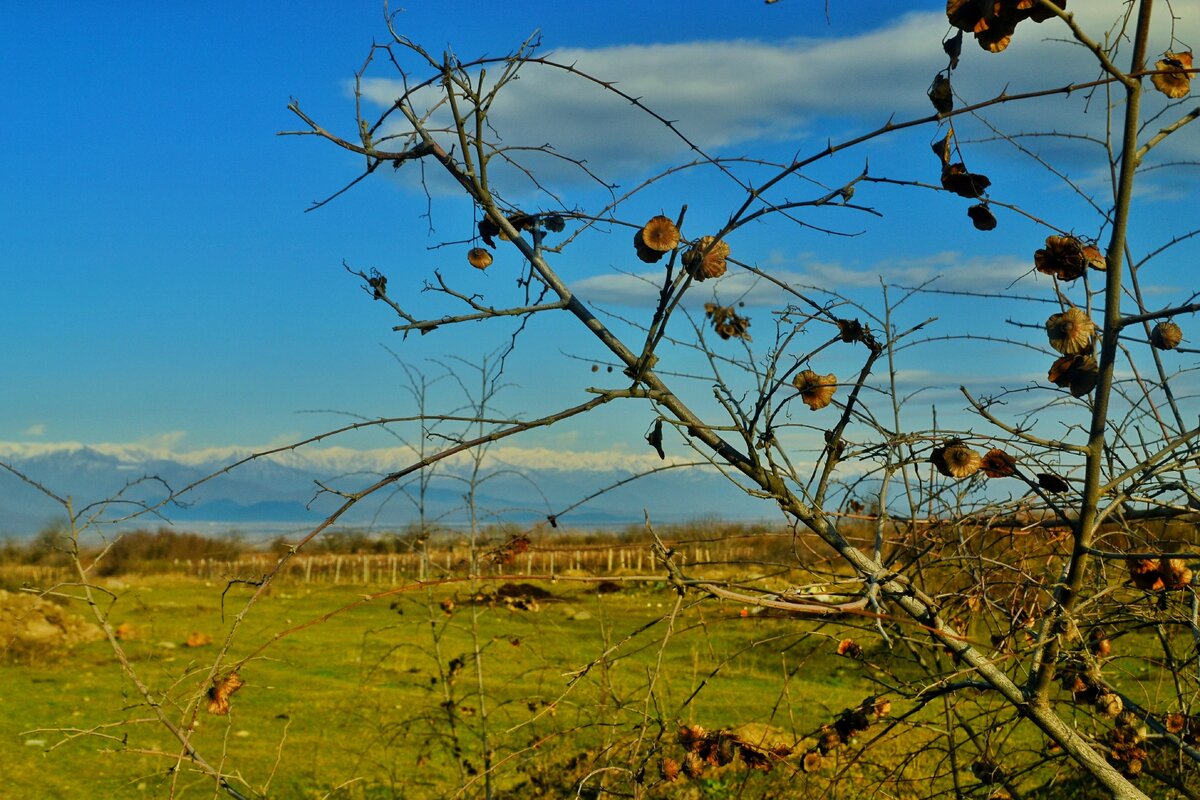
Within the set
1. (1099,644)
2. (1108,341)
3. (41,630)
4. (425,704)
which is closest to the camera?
(1108,341)

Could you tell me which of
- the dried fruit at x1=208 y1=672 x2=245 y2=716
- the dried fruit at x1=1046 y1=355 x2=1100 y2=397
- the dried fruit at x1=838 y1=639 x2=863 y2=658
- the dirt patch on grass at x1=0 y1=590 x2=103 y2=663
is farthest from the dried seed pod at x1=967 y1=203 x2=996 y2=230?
the dirt patch on grass at x1=0 y1=590 x2=103 y2=663

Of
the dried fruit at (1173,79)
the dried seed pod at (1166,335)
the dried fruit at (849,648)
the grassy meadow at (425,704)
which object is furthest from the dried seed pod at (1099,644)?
the dried fruit at (1173,79)

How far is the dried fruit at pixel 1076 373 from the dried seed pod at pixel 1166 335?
0.30 m

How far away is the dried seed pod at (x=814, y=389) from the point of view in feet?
6.48

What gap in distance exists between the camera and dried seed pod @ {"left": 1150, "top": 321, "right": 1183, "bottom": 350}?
1951 mm

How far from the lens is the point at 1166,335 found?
198 centimetres

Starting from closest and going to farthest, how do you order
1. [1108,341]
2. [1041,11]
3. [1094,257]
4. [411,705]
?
1. [1041,11]
2. [1108,341]
3. [1094,257]
4. [411,705]

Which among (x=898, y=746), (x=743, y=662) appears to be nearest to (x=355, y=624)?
(x=743, y=662)

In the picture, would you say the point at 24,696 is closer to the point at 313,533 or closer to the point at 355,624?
the point at 355,624

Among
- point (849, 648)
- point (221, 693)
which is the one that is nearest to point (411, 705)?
point (849, 648)

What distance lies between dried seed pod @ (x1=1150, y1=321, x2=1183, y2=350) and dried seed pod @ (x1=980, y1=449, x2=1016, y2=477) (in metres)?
0.41

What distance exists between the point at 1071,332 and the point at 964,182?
320mm

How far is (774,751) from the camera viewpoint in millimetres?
1992

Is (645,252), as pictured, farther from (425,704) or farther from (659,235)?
(425,704)
